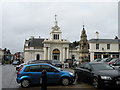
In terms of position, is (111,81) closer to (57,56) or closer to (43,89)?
(43,89)

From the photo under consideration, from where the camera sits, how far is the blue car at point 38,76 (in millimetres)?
10938

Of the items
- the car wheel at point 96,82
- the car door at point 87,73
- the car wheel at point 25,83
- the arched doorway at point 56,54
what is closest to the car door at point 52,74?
the car wheel at point 25,83

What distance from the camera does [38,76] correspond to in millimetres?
10945

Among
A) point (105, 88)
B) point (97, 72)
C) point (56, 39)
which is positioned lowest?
point (105, 88)

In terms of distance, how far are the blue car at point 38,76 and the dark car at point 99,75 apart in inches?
40.5

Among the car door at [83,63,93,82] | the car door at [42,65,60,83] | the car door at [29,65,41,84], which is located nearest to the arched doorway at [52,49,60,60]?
the car door at [83,63,93,82]

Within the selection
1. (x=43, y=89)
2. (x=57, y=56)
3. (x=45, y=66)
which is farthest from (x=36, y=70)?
(x=57, y=56)

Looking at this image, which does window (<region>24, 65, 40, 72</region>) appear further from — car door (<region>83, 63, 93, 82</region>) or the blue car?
car door (<region>83, 63, 93, 82</region>)

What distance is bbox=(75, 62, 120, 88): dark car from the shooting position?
9.32m

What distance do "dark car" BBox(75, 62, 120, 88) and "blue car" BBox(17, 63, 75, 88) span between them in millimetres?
1030

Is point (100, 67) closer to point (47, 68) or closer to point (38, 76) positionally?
point (47, 68)

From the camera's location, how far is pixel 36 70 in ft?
36.6

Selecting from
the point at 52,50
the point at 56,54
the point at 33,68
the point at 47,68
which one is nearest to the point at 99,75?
the point at 47,68

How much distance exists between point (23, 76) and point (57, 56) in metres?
47.5
